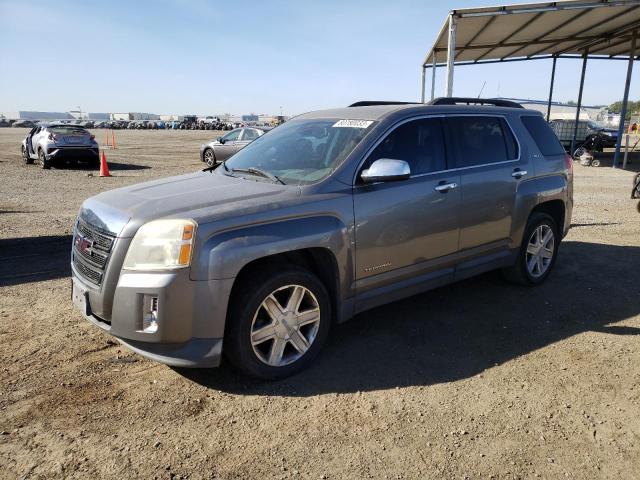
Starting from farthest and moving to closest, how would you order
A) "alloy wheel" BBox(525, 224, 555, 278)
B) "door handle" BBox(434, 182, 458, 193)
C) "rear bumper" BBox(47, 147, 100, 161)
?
"rear bumper" BBox(47, 147, 100, 161) → "alloy wheel" BBox(525, 224, 555, 278) → "door handle" BBox(434, 182, 458, 193)

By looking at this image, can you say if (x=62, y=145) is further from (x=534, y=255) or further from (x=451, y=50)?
(x=534, y=255)

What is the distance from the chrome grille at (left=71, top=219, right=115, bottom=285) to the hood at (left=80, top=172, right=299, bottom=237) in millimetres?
66

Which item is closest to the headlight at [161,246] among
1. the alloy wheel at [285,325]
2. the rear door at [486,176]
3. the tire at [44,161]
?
the alloy wheel at [285,325]

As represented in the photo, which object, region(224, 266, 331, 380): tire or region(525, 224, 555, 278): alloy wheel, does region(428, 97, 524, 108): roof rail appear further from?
region(224, 266, 331, 380): tire

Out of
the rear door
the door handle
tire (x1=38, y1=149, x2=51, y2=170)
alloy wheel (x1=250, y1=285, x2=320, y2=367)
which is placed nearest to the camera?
alloy wheel (x1=250, y1=285, x2=320, y2=367)

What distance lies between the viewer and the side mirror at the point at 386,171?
11.7ft

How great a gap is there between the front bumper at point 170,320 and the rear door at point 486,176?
2.44 metres

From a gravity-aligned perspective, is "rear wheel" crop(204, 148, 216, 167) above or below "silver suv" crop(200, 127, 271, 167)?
below

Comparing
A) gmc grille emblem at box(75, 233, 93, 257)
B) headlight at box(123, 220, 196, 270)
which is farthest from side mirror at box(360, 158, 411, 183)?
gmc grille emblem at box(75, 233, 93, 257)

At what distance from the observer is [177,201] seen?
3.33m

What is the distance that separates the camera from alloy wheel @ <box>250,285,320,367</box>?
3326 millimetres

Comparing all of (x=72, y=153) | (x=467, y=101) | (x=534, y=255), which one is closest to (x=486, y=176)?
(x=467, y=101)

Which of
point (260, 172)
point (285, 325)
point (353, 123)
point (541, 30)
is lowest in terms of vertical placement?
point (285, 325)

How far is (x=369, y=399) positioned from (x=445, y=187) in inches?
75.3
